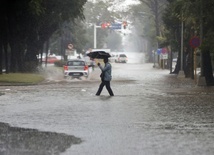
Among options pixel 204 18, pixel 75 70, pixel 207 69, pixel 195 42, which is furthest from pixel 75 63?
pixel 204 18

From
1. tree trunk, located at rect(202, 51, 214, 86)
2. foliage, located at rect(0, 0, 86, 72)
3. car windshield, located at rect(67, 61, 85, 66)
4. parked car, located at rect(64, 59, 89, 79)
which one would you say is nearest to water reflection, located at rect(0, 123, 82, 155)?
tree trunk, located at rect(202, 51, 214, 86)

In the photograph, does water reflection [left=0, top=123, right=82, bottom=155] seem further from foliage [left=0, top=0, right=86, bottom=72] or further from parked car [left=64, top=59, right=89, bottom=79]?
parked car [left=64, top=59, right=89, bottom=79]

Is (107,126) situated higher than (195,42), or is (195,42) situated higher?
(195,42)

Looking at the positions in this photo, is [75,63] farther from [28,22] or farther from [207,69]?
[207,69]

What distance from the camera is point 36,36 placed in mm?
55406

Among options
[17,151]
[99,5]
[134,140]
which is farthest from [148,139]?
[99,5]

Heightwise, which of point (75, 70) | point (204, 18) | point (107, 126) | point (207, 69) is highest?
point (204, 18)

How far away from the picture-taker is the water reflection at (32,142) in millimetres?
11281

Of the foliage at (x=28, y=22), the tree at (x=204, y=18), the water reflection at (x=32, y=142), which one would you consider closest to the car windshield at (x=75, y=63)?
the foliage at (x=28, y=22)

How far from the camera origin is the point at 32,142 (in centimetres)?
1249

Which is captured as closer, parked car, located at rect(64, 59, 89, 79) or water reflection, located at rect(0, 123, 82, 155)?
water reflection, located at rect(0, 123, 82, 155)

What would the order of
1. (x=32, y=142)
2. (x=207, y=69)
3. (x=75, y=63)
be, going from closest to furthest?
(x=32, y=142) < (x=207, y=69) < (x=75, y=63)

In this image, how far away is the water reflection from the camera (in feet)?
37.0

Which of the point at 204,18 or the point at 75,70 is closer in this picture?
the point at 204,18
